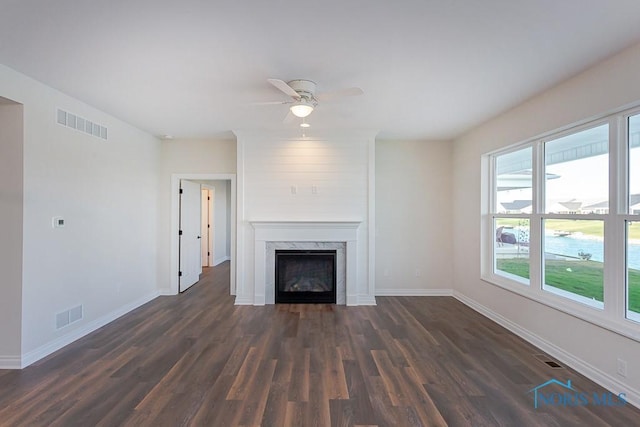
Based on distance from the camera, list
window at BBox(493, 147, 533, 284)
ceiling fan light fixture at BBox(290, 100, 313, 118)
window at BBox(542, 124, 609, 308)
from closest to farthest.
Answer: window at BBox(542, 124, 609, 308)
ceiling fan light fixture at BBox(290, 100, 313, 118)
window at BBox(493, 147, 533, 284)

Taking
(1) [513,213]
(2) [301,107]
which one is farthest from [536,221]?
(2) [301,107]

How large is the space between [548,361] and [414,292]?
8.09ft

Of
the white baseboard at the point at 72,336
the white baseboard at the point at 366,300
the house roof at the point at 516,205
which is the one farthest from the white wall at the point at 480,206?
the white baseboard at the point at 72,336

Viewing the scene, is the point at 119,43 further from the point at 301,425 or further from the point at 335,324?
the point at 335,324

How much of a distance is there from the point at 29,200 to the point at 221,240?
5964 mm

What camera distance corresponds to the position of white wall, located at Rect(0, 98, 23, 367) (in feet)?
9.45

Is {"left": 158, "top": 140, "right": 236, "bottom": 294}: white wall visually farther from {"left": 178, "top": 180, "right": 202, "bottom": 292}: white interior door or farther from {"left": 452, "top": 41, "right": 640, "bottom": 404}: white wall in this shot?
{"left": 452, "top": 41, "right": 640, "bottom": 404}: white wall

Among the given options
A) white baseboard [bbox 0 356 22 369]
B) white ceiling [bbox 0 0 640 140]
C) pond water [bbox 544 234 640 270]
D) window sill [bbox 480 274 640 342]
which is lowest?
white baseboard [bbox 0 356 22 369]

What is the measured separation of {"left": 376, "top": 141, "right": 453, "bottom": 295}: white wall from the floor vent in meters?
2.31

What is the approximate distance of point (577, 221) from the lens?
9.99 ft

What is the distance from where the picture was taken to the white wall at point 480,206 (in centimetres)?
245

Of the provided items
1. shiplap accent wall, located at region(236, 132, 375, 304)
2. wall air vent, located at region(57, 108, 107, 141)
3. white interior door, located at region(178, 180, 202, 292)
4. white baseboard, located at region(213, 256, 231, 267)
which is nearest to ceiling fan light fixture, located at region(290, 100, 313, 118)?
shiplap accent wall, located at region(236, 132, 375, 304)

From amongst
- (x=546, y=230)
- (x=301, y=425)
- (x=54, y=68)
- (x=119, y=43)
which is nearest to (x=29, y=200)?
(x=54, y=68)

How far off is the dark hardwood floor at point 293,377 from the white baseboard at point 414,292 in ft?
3.78
